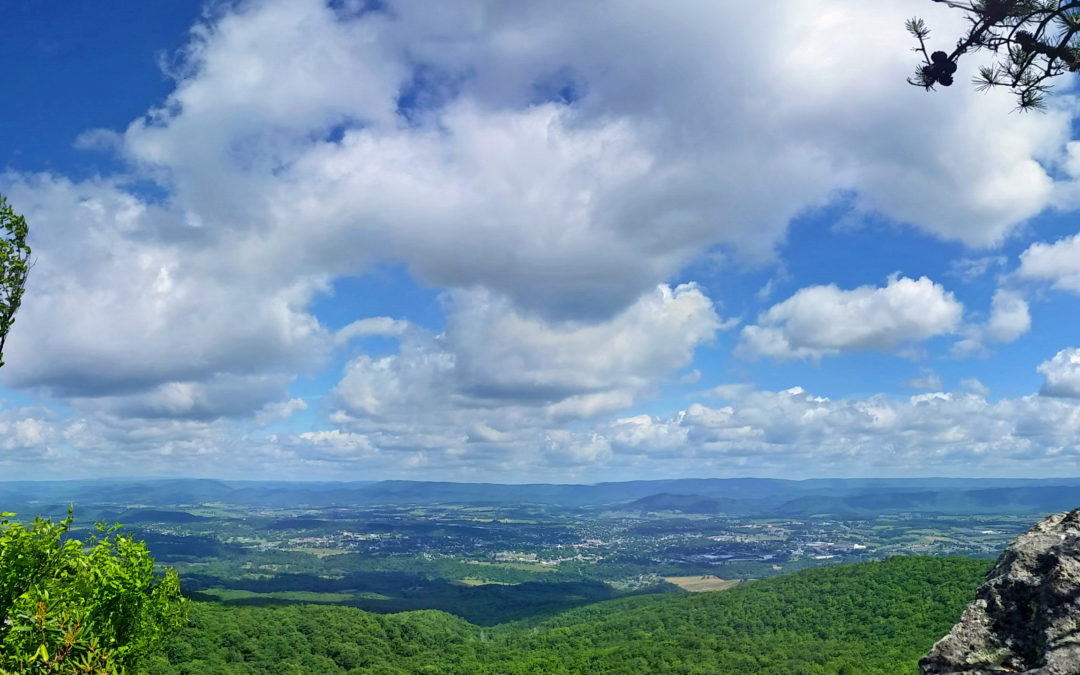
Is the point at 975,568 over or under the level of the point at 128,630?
under

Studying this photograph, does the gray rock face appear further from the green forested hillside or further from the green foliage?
the green forested hillside

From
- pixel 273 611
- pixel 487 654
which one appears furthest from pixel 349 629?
pixel 487 654

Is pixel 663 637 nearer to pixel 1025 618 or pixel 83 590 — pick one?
pixel 83 590

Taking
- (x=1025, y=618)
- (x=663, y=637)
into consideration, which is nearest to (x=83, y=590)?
(x=1025, y=618)

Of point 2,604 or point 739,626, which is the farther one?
point 739,626

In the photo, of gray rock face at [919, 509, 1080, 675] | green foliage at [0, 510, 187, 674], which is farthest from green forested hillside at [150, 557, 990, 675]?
green foliage at [0, 510, 187, 674]

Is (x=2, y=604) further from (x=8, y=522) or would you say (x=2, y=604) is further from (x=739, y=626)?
(x=739, y=626)
